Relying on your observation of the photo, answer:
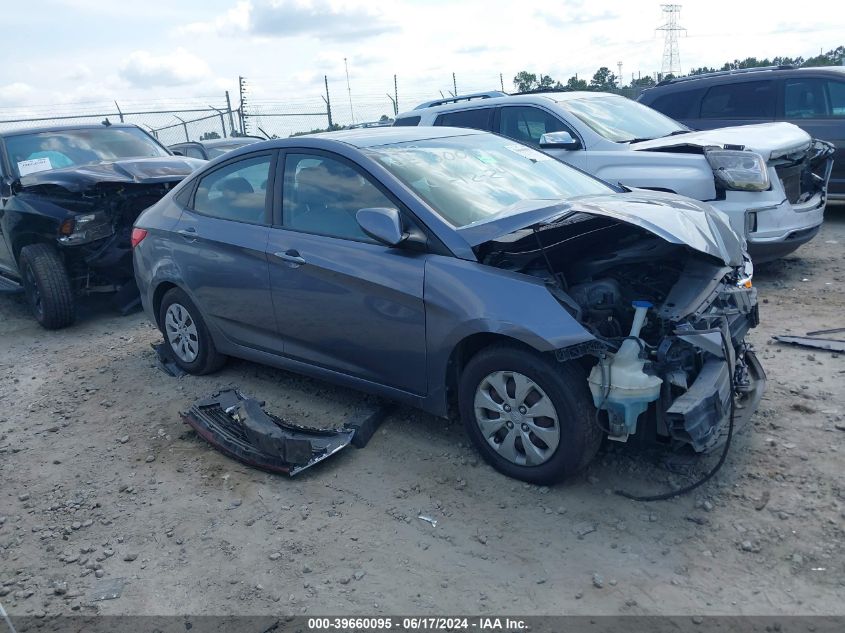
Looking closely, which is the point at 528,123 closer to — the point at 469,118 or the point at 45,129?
the point at 469,118

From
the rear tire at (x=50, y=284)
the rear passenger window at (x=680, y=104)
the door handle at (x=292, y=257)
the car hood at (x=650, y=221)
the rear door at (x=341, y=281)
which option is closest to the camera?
the car hood at (x=650, y=221)

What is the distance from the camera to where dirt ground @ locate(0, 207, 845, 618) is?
3.10 m

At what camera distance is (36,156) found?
7.88 m

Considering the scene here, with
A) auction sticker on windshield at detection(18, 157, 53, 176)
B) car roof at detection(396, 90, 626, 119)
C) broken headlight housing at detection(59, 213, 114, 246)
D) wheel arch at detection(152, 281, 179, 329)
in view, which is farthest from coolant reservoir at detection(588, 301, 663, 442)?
auction sticker on windshield at detection(18, 157, 53, 176)

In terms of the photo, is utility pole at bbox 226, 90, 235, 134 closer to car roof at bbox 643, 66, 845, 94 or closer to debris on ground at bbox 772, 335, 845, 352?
car roof at bbox 643, 66, 845, 94

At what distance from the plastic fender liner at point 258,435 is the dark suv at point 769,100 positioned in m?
7.59

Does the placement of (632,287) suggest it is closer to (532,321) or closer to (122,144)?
(532,321)

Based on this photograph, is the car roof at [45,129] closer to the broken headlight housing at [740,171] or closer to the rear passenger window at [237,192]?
the rear passenger window at [237,192]

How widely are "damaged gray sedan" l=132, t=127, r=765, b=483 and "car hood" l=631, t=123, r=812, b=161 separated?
242cm

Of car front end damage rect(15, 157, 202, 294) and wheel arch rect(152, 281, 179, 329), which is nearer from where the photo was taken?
wheel arch rect(152, 281, 179, 329)

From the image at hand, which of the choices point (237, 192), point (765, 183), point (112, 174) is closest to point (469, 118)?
point (765, 183)

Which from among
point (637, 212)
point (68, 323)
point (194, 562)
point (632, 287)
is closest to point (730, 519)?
point (632, 287)

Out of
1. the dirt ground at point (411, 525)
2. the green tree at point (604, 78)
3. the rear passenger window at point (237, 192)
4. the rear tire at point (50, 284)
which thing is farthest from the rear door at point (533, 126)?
the green tree at point (604, 78)

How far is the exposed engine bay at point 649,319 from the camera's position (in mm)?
3443
